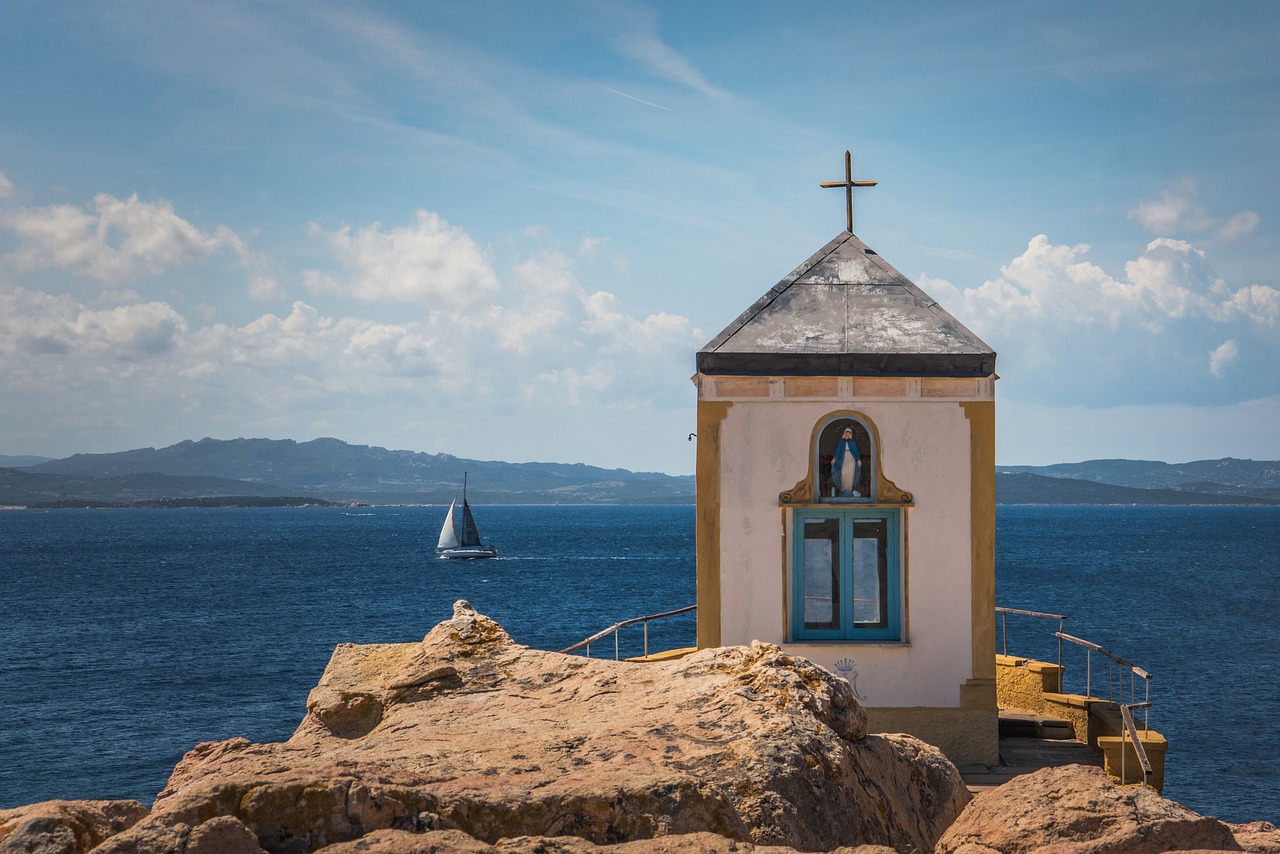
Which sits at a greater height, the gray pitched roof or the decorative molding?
the gray pitched roof

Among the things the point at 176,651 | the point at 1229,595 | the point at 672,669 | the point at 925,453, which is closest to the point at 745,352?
the point at 925,453

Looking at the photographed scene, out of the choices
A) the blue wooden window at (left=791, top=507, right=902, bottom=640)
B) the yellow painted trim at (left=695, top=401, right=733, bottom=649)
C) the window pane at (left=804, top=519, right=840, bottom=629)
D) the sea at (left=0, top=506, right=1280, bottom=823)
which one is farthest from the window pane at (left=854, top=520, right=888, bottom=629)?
the sea at (left=0, top=506, right=1280, bottom=823)

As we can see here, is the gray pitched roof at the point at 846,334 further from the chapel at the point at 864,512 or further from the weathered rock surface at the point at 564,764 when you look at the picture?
the weathered rock surface at the point at 564,764

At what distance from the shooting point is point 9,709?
46.2m

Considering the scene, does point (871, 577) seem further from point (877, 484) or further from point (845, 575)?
point (877, 484)

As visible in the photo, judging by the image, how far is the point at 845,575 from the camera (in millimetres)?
12945

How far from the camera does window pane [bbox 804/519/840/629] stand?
12922mm

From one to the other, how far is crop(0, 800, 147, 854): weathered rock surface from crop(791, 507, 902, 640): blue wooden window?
892cm

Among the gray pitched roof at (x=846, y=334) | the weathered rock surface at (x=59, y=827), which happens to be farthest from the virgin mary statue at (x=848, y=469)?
the weathered rock surface at (x=59, y=827)

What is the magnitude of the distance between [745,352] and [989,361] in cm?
264

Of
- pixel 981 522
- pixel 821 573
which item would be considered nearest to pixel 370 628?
pixel 821 573

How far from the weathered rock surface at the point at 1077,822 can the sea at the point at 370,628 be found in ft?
33.1

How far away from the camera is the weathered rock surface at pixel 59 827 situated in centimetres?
442

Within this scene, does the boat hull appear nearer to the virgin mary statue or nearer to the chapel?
the chapel
